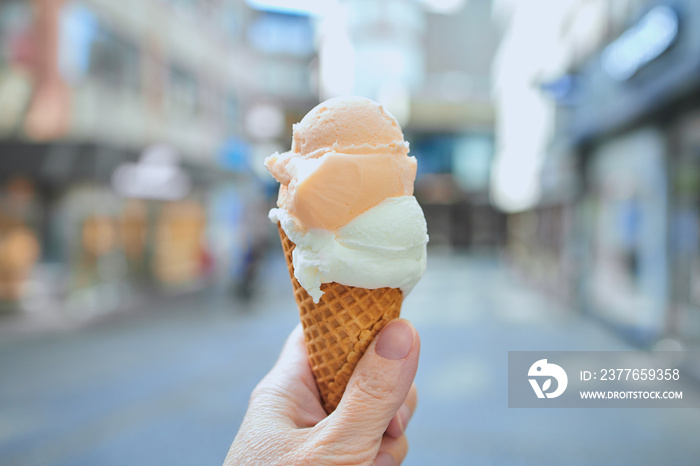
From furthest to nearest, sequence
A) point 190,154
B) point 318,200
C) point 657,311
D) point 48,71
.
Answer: point 190,154, point 48,71, point 657,311, point 318,200

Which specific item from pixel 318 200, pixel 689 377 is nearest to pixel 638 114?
pixel 689 377

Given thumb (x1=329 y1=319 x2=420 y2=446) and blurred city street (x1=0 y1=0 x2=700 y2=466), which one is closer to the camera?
thumb (x1=329 y1=319 x2=420 y2=446)

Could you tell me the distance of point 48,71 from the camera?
32.7ft

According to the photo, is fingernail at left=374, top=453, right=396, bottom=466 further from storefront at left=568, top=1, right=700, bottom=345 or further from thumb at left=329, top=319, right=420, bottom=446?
storefront at left=568, top=1, right=700, bottom=345

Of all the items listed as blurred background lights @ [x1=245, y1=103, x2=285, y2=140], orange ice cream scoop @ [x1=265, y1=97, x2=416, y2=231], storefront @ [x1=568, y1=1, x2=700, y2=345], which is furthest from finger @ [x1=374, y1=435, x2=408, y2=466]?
blurred background lights @ [x1=245, y1=103, x2=285, y2=140]

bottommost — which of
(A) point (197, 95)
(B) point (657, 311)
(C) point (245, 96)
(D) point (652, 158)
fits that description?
(B) point (657, 311)

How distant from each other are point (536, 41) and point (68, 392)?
1745cm

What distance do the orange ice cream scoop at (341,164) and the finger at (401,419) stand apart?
87 centimetres

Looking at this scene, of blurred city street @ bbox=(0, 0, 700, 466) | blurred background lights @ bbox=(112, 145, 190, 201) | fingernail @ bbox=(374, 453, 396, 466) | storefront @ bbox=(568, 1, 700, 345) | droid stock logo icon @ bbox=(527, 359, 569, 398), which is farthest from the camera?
blurred background lights @ bbox=(112, 145, 190, 201)

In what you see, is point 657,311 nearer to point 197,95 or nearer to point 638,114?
point 638,114

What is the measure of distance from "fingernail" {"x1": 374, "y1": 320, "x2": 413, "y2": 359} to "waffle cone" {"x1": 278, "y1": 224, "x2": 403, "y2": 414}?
5.1 inches

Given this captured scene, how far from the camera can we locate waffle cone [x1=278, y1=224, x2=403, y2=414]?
175 centimetres

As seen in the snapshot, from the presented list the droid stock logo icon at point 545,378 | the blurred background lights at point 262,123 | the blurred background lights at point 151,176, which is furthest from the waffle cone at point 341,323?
the blurred background lights at point 262,123

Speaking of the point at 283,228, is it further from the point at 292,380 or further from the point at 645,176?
the point at 645,176
